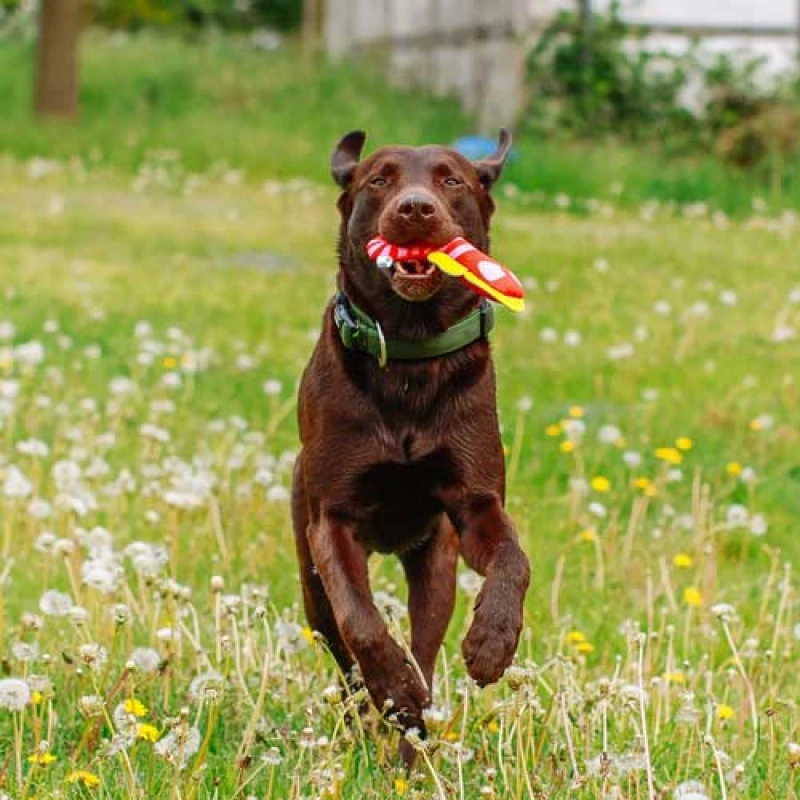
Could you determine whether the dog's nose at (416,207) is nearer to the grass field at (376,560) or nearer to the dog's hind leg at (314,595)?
the dog's hind leg at (314,595)

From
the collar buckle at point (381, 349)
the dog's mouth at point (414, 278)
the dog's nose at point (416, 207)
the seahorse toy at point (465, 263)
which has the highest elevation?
the dog's nose at point (416, 207)

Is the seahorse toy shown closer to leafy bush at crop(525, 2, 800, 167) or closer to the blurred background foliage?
the blurred background foliage

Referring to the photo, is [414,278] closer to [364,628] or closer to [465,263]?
[465,263]

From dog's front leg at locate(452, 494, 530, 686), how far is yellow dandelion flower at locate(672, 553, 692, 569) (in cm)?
150

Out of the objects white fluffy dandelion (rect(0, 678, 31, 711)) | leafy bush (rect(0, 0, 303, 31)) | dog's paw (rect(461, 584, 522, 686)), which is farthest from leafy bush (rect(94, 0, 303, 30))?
white fluffy dandelion (rect(0, 678, 31, 711))

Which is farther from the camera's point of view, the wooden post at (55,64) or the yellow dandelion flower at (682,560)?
the wooden post at (55,64)

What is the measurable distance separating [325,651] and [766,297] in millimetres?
6455

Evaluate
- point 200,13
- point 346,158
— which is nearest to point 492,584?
point 346,158

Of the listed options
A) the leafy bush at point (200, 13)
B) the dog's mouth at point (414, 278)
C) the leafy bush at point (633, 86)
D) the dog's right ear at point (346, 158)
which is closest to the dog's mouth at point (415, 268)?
the dog's mouth at point (414, 278)

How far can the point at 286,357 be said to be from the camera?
875 centimetres

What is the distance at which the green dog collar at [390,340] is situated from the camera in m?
4.00

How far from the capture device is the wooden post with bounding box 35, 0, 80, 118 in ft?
68.1

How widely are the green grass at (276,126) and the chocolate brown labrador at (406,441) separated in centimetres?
1121

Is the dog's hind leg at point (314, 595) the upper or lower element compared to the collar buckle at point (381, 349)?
lower
